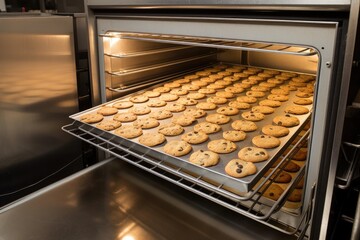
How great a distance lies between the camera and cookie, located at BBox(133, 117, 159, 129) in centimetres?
146

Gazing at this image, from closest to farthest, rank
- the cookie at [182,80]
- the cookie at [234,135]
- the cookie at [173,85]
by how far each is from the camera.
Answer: the cookie at [234,135], the cookie at [173,85], the cookie at [182,80]

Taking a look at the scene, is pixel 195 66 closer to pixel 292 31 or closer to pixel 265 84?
pixel 265 84

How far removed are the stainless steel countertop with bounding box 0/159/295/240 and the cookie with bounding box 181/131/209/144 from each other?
0.73 ft

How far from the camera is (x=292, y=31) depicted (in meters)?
0.84

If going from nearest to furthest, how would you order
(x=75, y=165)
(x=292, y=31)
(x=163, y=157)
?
(x=292, y=31), (x=163, y=157), (x=75, y=165)

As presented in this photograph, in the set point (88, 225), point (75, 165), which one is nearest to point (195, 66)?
point (75, 165)

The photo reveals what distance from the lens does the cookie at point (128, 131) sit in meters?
1.34

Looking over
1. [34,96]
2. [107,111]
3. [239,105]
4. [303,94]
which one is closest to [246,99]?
[239,105]

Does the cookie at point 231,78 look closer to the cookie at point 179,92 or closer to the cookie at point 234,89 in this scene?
the cookie at point 234,89

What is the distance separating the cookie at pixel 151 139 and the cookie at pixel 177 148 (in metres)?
0.05

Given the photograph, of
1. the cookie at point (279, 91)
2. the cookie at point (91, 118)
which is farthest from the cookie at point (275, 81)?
the cookie at point (91, 118)

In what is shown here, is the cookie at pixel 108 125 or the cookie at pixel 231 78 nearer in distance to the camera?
the cookie at pixel 108 125

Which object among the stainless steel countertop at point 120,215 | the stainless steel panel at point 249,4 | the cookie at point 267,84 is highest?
the stainless steel panel at point 249,4

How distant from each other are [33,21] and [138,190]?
889 mm
